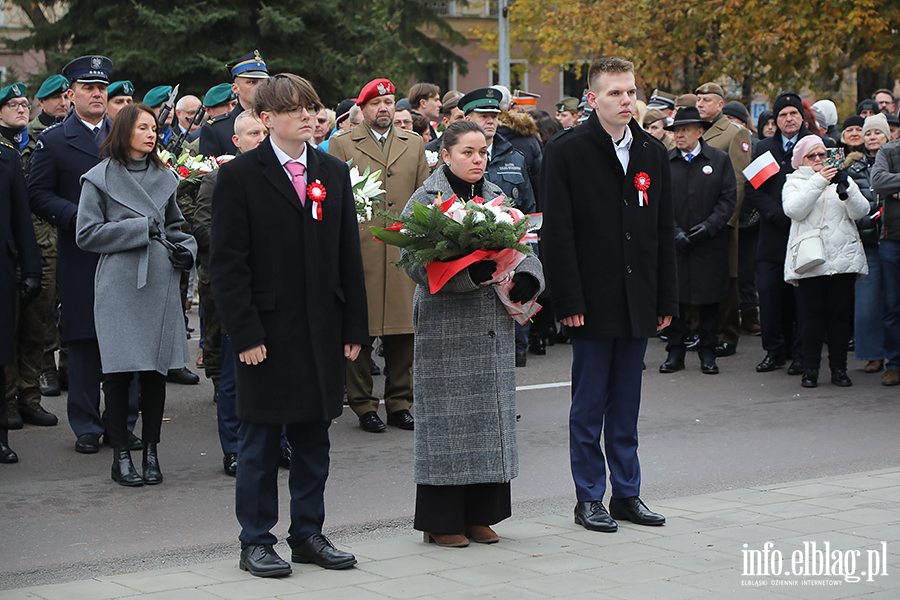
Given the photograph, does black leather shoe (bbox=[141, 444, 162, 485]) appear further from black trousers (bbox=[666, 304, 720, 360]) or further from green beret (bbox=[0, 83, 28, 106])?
black trousers (bbox=[666, 304, 720, 360])

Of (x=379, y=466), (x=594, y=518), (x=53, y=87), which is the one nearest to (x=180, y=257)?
(x=379, y=466)

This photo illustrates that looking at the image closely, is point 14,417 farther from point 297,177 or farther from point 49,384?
point 297,177

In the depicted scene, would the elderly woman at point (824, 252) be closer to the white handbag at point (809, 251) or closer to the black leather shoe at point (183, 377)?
the white handbag at point (809, 251)

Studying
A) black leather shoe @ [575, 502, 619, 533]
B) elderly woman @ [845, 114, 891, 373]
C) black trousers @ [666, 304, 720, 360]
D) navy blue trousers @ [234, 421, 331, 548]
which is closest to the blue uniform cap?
navy blue trousers @ [234, 421, 331, 548]

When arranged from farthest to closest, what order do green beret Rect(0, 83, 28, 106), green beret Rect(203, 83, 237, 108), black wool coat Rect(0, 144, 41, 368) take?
green beret Rect(203, 83, 237, 108), green beret Rect(0, 83, 28, 106), black wool coat Rect(0, 144, 41, 368)

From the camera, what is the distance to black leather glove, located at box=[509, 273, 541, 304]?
5832 mm

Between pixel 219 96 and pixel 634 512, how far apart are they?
6497 mm

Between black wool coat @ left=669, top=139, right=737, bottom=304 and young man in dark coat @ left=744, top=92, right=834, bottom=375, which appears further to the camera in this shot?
black wool coat @ left=669, top=139, right=737, bottom=304

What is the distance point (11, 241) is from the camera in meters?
7.90

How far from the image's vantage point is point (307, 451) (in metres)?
5.53

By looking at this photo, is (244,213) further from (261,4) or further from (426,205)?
(261,4)

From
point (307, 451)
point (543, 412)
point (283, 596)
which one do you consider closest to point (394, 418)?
point (543, 412)

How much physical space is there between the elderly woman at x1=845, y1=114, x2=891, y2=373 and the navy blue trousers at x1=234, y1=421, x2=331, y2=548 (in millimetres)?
6830

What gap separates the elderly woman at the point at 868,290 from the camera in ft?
35.4
